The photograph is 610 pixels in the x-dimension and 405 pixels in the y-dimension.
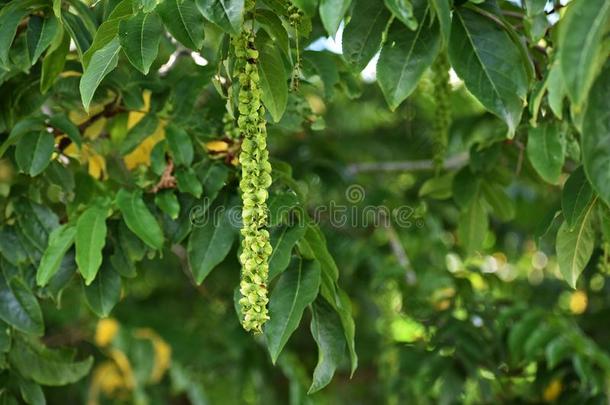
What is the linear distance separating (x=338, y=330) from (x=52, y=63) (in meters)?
0.69

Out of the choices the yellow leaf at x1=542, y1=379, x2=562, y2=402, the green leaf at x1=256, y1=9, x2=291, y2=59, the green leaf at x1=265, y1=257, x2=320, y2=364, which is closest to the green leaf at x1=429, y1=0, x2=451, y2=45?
the green leaf at x1=256, y1=9, x2=291, y2=59

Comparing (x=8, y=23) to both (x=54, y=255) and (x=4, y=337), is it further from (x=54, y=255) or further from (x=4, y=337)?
(x=4, y=337)

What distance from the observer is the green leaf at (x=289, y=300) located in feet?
4.62

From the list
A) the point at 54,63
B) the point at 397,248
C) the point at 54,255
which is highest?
the point at 54,63

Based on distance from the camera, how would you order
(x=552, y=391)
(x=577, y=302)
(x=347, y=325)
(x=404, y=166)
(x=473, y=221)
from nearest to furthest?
1. (x=347, y=325)
2. (x=473, y=221)
3. (x=552, y=391)
4. (x=404, y=166)
5. (x=577, y=302)

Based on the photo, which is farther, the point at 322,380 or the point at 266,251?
the point at 322,380

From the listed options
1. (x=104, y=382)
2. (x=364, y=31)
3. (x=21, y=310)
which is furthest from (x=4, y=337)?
(x=104, y=382)

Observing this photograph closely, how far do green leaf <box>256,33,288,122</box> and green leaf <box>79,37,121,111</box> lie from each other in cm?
22

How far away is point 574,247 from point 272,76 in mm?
552

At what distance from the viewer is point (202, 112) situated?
5.97 ft

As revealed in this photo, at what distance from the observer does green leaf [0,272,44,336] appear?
1707 millimetres

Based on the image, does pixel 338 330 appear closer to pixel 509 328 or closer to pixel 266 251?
pixel 266 251

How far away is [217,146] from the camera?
1.88 meters

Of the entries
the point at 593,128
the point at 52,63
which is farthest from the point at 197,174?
the point at 593,128
